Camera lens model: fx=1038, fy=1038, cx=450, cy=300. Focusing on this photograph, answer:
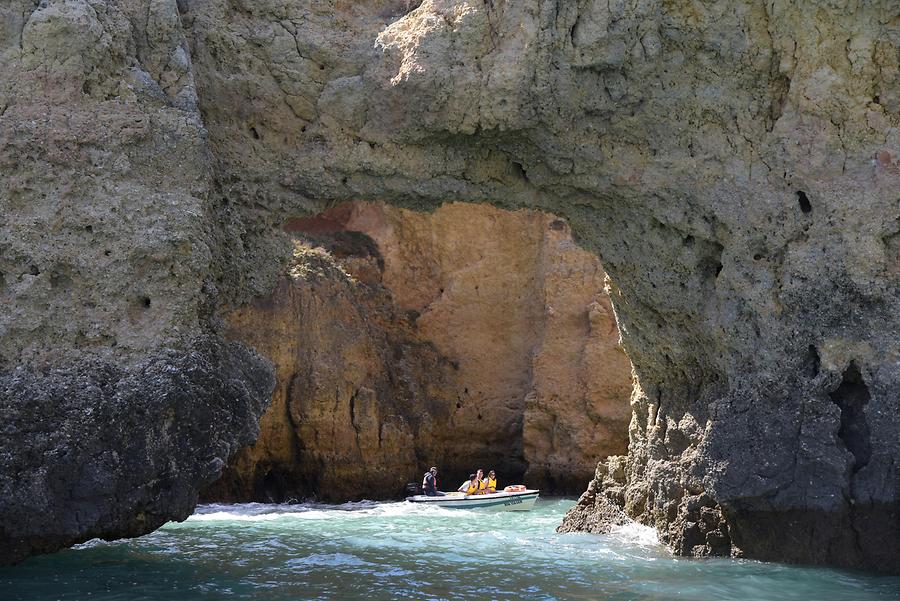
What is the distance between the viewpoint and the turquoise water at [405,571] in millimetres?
8711

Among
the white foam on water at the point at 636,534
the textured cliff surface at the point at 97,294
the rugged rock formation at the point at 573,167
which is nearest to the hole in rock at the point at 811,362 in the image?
the rugged rock formation at the point at 573,167

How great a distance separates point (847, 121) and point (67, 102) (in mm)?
7287

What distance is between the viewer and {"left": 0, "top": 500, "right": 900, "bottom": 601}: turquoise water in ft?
28.6

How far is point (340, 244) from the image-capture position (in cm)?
2394

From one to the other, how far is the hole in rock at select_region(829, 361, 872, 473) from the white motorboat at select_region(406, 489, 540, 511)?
9.07 meters

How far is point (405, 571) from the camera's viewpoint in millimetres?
9938

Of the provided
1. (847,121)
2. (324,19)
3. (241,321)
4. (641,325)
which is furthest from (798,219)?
(241,321)

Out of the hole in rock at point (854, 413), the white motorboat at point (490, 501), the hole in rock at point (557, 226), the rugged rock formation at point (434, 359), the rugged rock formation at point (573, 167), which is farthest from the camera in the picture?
the hole in rock at point (557, 226)

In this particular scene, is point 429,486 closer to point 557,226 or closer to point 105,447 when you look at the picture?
point 557,226

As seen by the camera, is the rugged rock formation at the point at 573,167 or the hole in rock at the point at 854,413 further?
the hole in rock at the point at 854,413

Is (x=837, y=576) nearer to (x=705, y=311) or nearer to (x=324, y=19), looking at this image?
(x=705, y=311)

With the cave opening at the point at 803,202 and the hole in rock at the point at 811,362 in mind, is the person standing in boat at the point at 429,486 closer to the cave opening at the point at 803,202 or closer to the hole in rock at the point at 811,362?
the hole in rock at the point at 811,362

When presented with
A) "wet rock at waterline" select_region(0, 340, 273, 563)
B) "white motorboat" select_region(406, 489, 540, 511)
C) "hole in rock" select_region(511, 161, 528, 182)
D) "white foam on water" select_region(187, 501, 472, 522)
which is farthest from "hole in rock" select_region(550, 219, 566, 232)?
"wet rock at waterline" select_region(0, 340, 273, 563)

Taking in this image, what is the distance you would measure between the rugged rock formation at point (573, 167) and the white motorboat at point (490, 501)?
7123 mm
